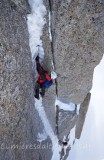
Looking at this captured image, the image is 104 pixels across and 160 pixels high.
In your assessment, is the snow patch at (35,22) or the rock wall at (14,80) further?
the snow patch at (35,22)

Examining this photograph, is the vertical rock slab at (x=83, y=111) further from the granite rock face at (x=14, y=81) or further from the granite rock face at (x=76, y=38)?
the granite rock face at (x=14, y=81)

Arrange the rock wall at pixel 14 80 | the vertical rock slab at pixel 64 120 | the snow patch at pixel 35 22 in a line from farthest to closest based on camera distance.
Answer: the vertical rock slab at pixel 64 120 < the snow patch at pixel 35 22 < the rock wall at pixel 14 80

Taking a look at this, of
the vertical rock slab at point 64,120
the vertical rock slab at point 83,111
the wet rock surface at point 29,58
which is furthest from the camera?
the vertical rock slab at point 83,111

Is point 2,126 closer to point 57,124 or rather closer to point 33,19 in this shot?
point 33,19

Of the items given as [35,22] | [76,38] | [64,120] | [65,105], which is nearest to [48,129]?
[65,105]

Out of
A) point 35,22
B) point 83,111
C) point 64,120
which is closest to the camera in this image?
point 35,22

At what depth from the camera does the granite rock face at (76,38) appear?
9.90 m

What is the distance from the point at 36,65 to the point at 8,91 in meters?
3.69

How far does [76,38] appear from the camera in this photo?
11.1 m

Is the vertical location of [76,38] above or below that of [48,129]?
above

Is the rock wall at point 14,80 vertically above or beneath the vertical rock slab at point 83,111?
above

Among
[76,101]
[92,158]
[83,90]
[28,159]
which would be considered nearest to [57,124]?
[76,101]

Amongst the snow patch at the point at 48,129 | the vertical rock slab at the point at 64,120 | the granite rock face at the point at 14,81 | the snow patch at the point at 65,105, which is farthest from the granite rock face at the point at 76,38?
the vertical rock slab at the point at 64,120

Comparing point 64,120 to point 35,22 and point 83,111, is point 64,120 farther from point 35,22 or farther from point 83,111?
point 35,22
